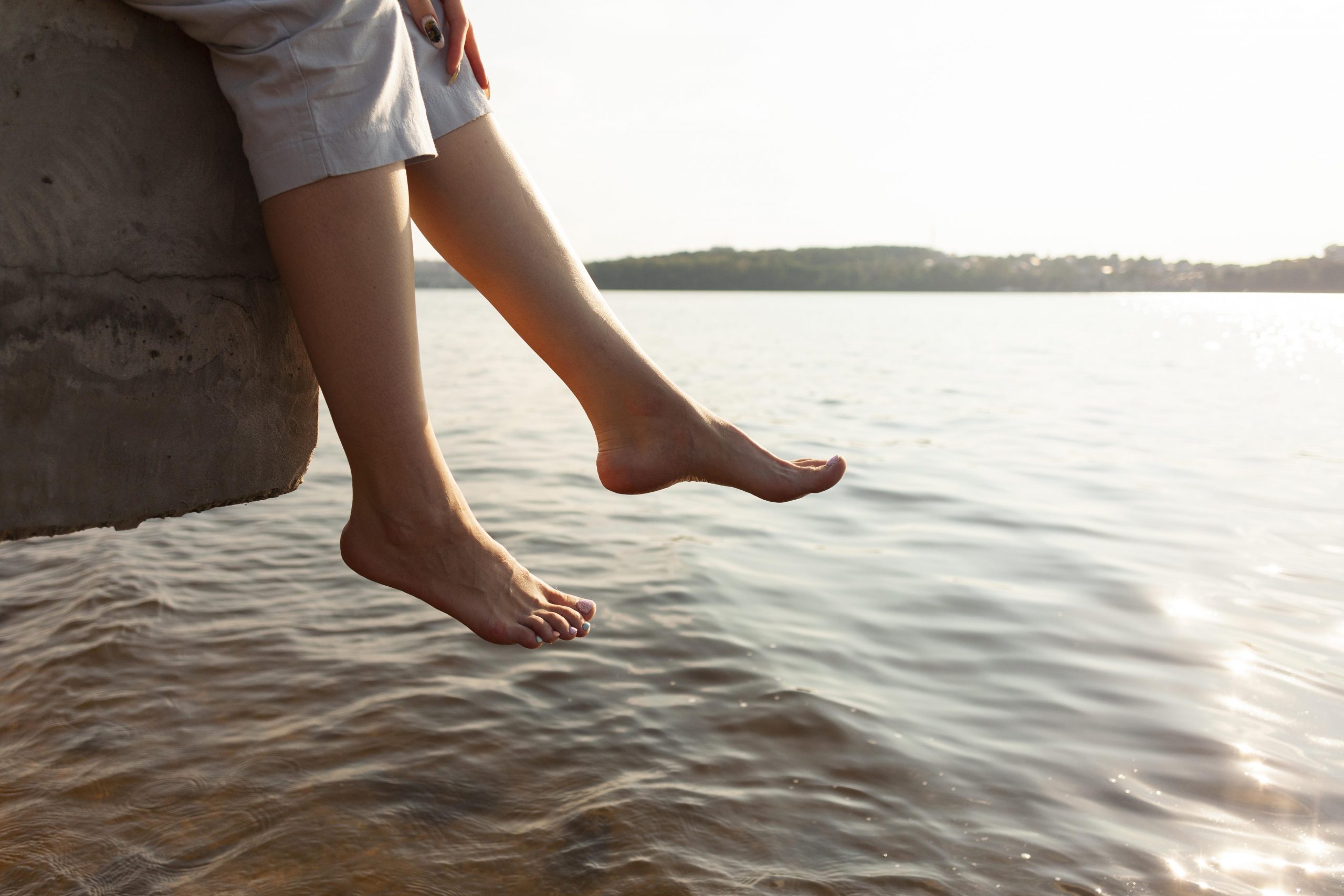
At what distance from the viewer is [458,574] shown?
5.84ft

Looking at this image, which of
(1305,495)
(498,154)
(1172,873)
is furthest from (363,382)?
(1305,495)

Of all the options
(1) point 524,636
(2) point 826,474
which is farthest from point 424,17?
(2) point 826,474

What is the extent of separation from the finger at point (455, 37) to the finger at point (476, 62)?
5 centimetres

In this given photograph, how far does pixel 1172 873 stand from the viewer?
2328 millimetres

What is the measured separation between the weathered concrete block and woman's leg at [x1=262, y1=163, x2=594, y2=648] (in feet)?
0.44

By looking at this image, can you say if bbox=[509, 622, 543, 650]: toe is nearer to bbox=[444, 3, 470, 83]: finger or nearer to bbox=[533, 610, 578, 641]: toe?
bbox=[533, 610, 578, 641]: toe

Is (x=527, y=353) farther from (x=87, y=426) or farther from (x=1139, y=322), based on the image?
(x=1139, y=322)

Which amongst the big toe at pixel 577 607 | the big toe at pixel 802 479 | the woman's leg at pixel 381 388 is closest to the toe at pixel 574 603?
the big toe at pixel 577 607

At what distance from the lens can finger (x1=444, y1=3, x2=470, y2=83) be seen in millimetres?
1729

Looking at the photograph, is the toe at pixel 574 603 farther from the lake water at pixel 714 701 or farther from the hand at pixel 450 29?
the hand at pixel 450 29

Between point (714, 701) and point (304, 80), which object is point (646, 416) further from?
point (714, 701)

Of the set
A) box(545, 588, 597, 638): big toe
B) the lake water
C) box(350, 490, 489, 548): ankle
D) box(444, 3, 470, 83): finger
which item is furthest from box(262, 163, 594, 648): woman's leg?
the lake water

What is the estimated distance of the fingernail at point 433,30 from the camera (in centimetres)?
169

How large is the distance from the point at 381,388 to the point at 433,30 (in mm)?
642
